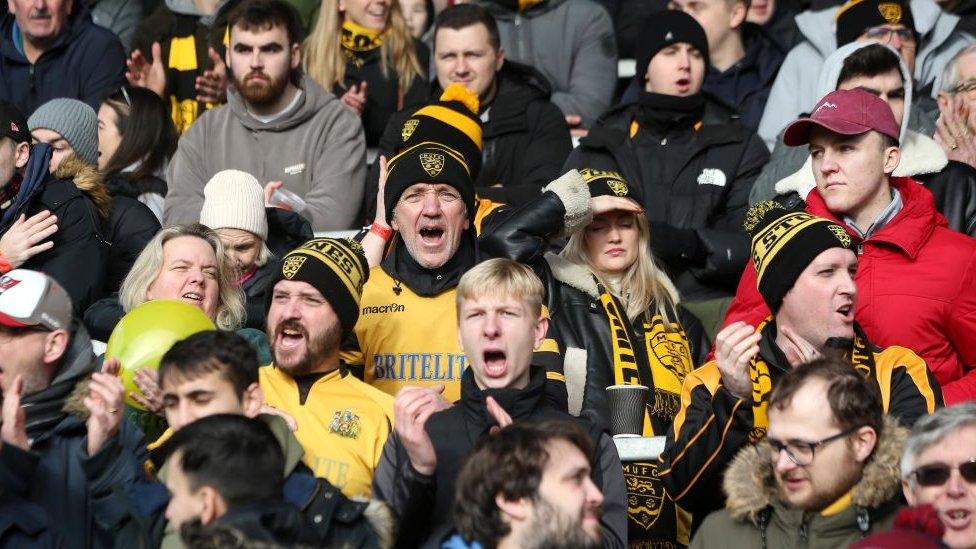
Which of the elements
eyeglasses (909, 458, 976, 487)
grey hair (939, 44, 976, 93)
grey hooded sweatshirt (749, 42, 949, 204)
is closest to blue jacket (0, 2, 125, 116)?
grey hooded sweatshirt (749, 42, 949, 204)

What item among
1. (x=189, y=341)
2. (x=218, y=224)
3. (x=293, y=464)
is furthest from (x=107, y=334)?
(x=293, y=464)

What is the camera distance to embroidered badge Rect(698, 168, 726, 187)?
30.0ft

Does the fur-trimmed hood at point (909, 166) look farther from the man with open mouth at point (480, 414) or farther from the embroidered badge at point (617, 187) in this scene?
the man with open mouth at point (480, 414)

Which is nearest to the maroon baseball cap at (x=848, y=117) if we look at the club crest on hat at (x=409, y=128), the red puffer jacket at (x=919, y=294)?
the red puffer jacket at (x=919, y=294)

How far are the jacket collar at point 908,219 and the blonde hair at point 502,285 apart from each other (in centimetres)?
133

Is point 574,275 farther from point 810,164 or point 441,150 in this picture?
point 810,164

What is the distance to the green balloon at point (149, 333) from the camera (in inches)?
270

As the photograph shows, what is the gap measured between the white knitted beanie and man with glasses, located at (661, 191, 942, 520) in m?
2.63

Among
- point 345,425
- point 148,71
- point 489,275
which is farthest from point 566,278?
point 148,71

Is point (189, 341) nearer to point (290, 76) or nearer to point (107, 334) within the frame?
point (107, 334)

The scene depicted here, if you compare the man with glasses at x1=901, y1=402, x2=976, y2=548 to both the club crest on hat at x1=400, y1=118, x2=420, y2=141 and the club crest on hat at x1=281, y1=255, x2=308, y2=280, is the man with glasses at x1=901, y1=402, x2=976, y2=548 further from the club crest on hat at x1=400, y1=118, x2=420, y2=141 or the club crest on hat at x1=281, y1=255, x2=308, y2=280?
the club crest on hat at x1=400, y1=118, x2=420, y2=141

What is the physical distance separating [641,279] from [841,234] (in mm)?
1352

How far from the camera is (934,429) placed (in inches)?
231

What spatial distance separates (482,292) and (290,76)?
3263 mm
